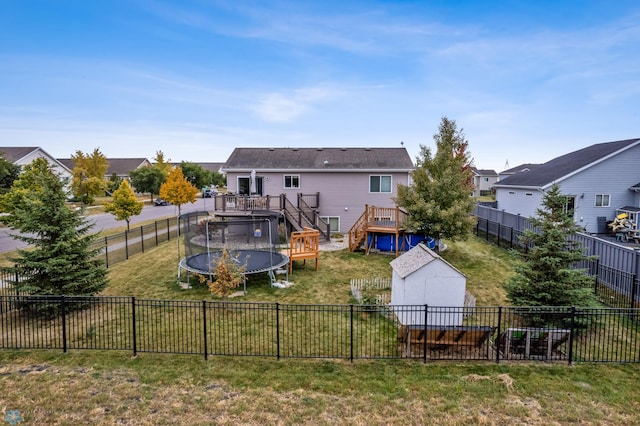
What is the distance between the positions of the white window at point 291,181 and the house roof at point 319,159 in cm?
64

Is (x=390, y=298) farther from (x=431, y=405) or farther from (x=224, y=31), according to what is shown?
(x=224, y=31)

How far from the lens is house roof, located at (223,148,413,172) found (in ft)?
77.9

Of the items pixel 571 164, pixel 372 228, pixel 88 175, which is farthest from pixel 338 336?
pixel 88 175

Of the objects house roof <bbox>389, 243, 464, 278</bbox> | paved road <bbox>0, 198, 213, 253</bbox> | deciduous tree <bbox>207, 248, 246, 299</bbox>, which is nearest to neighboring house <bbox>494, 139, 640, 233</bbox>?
house roof <bbox>389, 243, 464, 278</bbox>

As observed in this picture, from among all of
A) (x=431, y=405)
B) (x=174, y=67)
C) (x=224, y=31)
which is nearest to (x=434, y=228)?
(x=431, y=405)

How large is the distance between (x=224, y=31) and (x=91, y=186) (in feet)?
99.3

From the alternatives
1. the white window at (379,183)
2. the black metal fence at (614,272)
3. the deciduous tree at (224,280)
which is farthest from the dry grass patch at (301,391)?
the white window at (379,183)

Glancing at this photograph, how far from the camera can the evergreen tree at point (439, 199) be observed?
54.0 feet

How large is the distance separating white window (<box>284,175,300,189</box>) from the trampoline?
2.95 m

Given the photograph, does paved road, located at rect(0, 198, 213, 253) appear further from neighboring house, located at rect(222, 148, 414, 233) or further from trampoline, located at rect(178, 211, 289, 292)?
neighboring house, located at rect(222, 148, 414, 233)

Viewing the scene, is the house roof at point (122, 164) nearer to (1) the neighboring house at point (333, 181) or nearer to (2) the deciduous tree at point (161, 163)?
(2) the deciduous tree at point (161, 163)

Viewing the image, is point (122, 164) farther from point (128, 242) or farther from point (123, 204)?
point (128, 242)

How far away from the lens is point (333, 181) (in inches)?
938

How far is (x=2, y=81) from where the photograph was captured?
2070 centimetres
